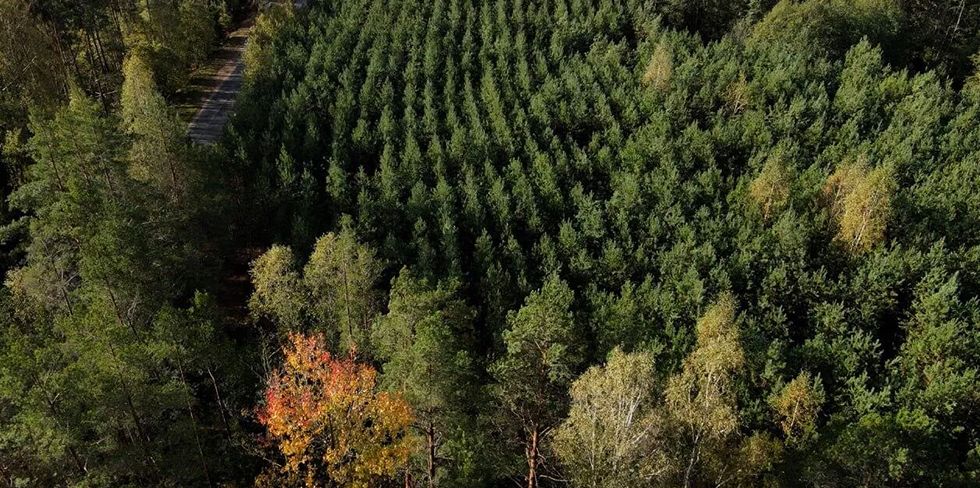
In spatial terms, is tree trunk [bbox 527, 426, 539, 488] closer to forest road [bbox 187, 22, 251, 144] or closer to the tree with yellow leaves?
the tree with yellow leaves

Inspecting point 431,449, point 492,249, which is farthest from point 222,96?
point 431,449

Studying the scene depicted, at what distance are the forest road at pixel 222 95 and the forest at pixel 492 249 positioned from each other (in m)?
3.31

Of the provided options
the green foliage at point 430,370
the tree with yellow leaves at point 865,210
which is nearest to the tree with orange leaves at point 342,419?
the green foliage at point 430,370

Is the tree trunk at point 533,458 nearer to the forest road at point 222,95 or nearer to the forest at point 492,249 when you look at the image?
the forest at point 492,249

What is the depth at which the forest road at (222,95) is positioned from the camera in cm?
7569

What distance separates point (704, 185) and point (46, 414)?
5167 cm

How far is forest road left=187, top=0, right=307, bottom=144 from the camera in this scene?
7569cm

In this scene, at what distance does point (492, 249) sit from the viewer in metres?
55.0

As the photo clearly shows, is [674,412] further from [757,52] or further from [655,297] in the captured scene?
[757,52]

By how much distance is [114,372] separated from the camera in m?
31.5

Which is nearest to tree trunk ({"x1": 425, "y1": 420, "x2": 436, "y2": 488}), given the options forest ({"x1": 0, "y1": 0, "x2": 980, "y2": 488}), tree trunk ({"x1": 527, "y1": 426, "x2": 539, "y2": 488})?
forest ({"x1": 0, "y1": 0, "x2": 980, "y2": 488})

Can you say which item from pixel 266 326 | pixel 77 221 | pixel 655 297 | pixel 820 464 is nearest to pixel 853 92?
pixel 655 297

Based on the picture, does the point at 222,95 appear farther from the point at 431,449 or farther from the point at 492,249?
the point at 431,449

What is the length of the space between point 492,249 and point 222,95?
47158 millimetres
